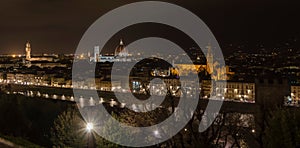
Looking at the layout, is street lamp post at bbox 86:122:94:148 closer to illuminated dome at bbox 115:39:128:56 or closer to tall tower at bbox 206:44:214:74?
tall tower at bbox 206:44:214:74

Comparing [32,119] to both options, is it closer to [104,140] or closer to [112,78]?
[104,140]

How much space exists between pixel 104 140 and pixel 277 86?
1125 cm

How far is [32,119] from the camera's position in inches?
489

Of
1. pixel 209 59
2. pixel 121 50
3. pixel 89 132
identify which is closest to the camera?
pixel 89 132

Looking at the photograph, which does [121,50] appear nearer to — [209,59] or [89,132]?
[209,59]

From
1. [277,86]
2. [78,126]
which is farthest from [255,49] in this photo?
[78,126]

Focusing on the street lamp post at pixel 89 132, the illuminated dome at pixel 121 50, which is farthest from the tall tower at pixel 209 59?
the illuminated dome at pixel 121 50

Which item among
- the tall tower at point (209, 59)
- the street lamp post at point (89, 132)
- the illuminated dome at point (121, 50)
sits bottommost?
the street lamp post at point (89, 132)

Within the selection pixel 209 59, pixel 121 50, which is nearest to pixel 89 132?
pixel 209 59

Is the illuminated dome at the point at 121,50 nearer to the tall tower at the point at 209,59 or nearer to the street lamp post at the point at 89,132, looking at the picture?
the tall tower at the point at 209,59

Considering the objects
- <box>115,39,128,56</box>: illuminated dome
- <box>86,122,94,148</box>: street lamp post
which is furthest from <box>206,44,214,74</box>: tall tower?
<box>115,39,128,56</box>: illuminated dome

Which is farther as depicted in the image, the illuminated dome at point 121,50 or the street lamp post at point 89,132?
the illuminated dome at point 121,50

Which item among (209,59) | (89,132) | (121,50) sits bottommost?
(89,132)

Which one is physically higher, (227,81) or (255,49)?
(255,49)
